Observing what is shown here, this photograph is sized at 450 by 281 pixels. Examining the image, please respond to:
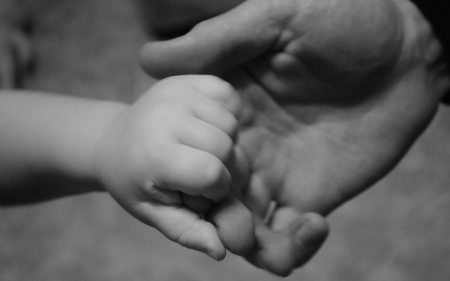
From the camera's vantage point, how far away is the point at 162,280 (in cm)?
78

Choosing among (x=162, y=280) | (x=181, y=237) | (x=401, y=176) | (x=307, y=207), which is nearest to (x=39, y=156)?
(x=181, y=237)

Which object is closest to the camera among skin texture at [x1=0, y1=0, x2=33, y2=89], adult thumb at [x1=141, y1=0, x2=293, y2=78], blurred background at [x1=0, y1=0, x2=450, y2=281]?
adult thumb at [x1=141, y1=0, x2=293, y2=78]

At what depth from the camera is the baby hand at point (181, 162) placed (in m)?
0.33

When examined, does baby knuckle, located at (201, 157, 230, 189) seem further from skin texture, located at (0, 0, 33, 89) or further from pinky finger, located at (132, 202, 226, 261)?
skin texture, located at (0, 0, 33, 89)

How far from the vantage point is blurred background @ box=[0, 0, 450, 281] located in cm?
79

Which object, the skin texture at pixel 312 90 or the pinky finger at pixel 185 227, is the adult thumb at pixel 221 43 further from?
the pinky finger at pixel 185 227

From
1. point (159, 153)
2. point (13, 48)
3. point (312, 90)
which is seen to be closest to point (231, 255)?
point (312, 90)

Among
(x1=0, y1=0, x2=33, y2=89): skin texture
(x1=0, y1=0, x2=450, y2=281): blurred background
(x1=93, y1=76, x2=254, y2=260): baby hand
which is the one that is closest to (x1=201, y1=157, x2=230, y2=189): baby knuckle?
(x1=93, y1=76, x2=254, y2=260): baby hand

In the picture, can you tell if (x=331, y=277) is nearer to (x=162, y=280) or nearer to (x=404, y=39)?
(x=162, y=280)

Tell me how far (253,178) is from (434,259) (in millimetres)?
483

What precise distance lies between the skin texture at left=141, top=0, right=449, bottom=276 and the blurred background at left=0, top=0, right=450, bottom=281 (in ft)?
0.96

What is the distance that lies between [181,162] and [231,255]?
0.51 m

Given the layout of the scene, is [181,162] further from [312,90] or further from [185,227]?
[312,90]

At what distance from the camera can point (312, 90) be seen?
527mm
